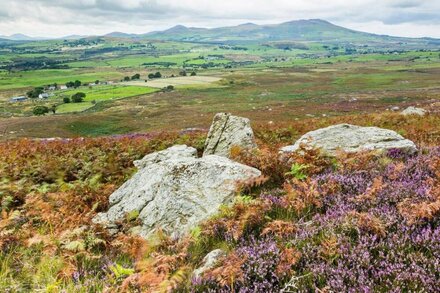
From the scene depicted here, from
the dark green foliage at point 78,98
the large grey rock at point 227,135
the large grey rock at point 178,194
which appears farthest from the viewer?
the dark green foliage at point 78,98

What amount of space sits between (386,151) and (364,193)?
3167mm

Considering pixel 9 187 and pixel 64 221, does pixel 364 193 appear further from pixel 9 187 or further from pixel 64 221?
pixel 9 187

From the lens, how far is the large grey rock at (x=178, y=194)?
252 inches

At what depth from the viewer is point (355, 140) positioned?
10.1 m

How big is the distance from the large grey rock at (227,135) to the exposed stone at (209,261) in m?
8.91

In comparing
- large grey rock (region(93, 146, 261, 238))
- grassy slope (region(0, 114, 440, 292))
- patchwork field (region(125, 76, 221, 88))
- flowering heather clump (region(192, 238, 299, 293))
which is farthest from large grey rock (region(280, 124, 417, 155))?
patchwork field (region(125, 76, 221, 88))

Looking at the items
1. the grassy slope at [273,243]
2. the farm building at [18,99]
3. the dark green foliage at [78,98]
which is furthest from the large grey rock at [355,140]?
the farm building at [18,99]

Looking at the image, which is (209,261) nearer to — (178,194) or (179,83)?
(178,194)

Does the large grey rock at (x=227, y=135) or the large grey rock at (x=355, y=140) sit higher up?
the large grey rock at (x=355, y=140)

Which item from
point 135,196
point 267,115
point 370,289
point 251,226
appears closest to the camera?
point 370,289

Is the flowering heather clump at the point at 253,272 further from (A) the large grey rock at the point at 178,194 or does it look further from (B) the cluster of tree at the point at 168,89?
(B) the cluster of tree at the point at 168,89

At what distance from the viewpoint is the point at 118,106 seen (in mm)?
102000

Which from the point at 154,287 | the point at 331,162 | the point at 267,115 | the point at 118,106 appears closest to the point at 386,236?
the point at 154,287

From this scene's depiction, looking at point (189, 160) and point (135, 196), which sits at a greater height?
point (189, 160)
